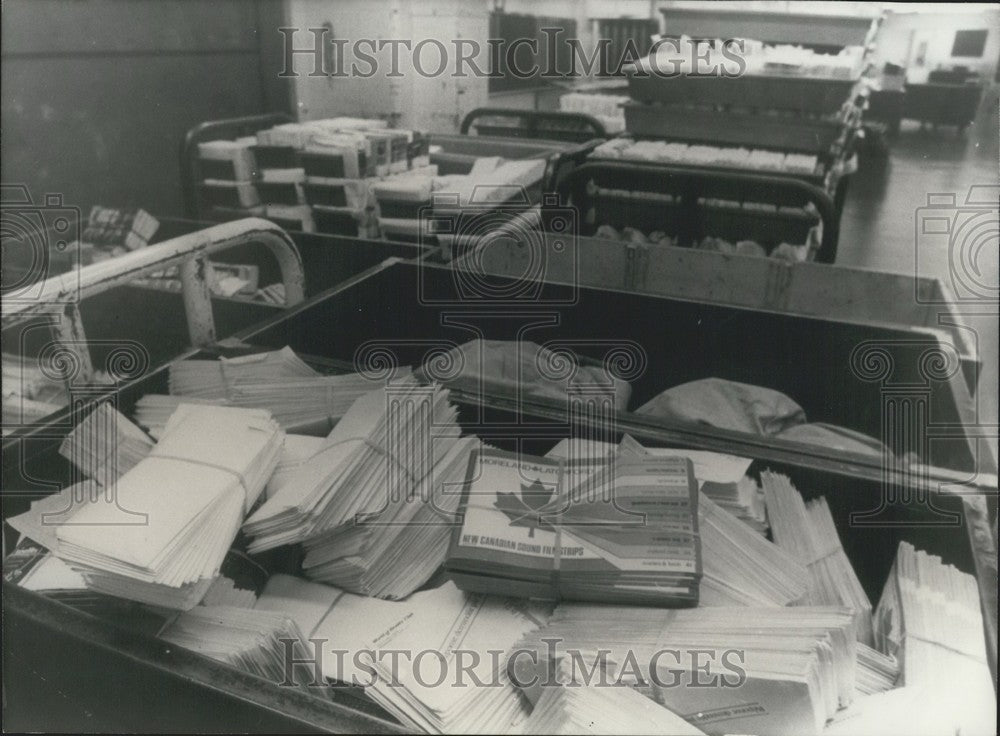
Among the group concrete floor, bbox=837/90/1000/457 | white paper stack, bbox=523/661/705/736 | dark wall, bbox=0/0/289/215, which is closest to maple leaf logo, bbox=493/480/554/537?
white paper stack, bbox=523/661/705/736

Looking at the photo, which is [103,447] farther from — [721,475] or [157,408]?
[721,475]

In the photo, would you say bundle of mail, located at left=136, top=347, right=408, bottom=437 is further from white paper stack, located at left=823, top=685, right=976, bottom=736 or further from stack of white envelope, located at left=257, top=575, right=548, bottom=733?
white paper stack, located at left=823, top=685, right=976, bottom=736

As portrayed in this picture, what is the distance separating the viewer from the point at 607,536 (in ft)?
4.44

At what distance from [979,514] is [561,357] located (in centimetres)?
142

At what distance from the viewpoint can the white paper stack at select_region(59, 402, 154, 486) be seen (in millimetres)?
1525

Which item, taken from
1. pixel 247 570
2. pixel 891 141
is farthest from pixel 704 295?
pixel 891 141

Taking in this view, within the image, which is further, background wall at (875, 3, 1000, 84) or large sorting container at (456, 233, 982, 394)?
background wall at (875, 3, 1000, 84)

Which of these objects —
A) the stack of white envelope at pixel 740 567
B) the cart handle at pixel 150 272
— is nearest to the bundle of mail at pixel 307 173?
the cart handle at pixel 150 272

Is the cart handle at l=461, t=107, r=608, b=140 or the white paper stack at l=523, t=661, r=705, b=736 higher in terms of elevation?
the cart handle at l=461, t=107, r=608, b=140

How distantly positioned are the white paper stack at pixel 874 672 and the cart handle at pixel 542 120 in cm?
464

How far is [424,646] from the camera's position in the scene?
1285 millimetres

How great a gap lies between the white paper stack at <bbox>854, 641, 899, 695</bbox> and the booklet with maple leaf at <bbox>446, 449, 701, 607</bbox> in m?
0.35

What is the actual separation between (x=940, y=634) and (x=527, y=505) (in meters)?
0.81
